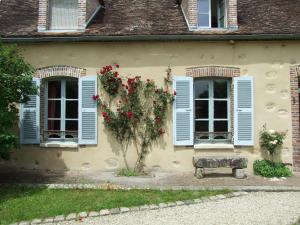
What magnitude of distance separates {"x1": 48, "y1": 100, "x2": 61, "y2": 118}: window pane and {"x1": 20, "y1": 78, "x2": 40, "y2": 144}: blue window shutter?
0.38m

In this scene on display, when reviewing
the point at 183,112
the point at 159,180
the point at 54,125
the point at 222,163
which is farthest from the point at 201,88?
the point at 54,125

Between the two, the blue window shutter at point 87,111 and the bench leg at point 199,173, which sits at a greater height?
the blue window shutter at point 87,111

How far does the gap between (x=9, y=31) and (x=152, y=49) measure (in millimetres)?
3826

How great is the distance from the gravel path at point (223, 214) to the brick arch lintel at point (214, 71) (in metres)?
3.70

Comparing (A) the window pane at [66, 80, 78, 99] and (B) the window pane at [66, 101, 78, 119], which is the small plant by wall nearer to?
(B) the window pane at [66, 101, 78, 119]

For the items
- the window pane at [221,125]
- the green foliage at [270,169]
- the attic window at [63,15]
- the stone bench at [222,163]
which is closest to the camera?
the stone bench at [222,163]

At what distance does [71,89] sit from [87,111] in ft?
2.82

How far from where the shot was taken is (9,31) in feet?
33.1

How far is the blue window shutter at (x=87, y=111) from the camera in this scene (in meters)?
9.83

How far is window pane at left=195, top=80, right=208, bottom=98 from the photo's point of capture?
1009cm

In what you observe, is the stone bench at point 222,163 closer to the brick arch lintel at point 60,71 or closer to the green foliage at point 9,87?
the brick arch lintel at point 60,71

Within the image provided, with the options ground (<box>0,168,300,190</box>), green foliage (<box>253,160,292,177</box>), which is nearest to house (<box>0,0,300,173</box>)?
green foliage (<box>253,160,292,177</box>)

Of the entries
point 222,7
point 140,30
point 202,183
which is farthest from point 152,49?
point 202,183

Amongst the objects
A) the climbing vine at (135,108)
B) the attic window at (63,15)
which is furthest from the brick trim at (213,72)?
the attic window at (63,15)
